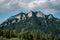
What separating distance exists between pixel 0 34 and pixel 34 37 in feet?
85.0

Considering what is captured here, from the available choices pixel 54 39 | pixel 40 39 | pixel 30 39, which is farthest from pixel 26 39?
pixel 54 39

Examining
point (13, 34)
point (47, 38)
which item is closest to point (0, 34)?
point (13, 34)

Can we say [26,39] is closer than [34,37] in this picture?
Yes

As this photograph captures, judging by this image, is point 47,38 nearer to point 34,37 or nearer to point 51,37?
point 51,37

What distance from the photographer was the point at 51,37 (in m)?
173

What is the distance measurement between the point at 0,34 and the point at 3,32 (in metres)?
3.59

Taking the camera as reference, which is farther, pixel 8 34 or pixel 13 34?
pixel 13 34

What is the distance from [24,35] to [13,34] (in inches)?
326

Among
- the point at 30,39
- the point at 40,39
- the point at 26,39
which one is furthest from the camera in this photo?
the point at 40,39

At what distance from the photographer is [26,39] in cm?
14362

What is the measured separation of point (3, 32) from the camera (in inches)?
5871

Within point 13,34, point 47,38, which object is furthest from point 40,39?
point 13,34

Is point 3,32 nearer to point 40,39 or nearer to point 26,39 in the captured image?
point 26,39

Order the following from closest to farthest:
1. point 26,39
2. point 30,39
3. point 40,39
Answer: point 26,39 < point 30,39 < point 40,39
